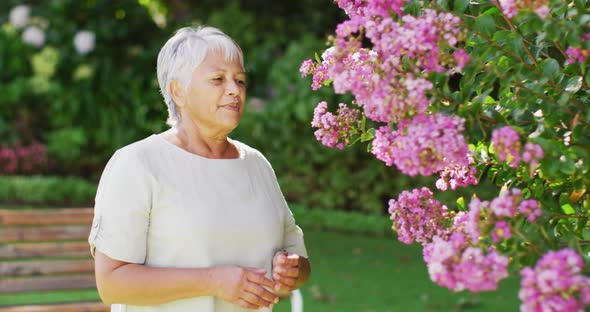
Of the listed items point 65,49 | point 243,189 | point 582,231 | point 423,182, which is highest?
point 65,49

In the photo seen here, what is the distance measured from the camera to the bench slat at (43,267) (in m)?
4.05

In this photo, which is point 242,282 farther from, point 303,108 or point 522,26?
point 303,108

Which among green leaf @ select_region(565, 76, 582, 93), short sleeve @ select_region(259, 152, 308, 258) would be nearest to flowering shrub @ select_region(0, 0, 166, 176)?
short sleeve @ select_region(259, 152, 308, 258)

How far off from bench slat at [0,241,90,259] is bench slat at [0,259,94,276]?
0.16 ft

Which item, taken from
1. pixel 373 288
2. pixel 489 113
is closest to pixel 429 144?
pixel 489 113

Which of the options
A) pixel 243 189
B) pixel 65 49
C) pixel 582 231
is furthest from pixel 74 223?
pixel 65 49

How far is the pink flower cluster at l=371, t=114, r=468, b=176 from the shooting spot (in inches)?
63.3

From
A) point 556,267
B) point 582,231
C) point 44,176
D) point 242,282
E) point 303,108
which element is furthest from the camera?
point 44,176

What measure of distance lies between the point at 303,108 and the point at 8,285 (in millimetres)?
5018

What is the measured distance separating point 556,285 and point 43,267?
10.5ft

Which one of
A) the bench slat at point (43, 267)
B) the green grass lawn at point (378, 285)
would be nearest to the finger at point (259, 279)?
the bench slat at point (43, 267)

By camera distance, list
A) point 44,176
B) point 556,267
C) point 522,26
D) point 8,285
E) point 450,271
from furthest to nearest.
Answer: point 44,176 → point 8,285 → point 522,26 → point 450,271 → point 556,267

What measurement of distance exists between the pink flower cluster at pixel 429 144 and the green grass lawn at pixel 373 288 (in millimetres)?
3937

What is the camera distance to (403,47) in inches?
64.0
